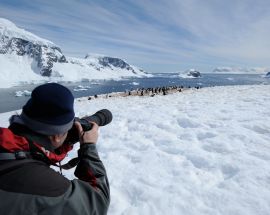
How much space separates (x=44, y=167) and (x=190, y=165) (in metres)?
4.10

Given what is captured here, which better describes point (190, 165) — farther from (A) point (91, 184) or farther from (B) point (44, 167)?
(B) point (44, 167)

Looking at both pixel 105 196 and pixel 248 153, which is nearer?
pixel 105 196

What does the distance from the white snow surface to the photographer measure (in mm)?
2331

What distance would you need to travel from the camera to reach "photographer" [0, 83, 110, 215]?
4.93 ft

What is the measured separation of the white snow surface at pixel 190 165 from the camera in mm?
4031

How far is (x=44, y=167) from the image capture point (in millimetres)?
1601

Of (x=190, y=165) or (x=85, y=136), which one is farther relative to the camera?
(x=190, y=165)

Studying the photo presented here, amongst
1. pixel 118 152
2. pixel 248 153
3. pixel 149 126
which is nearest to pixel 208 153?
pixel 248 153

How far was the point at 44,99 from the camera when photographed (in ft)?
5.52

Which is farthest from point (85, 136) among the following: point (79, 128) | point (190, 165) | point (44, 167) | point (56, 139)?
point (190, 165)

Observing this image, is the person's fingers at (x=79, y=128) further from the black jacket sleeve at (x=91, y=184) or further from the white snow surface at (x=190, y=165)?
the white snow surface at (x=190, y=165)

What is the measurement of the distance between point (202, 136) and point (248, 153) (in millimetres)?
1556

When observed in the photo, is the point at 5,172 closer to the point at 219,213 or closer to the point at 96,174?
the point at 96,174

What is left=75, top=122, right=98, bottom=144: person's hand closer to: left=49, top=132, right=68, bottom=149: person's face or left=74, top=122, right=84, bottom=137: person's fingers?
left=74, top=122, right=84, bottom=137: person's fingers
